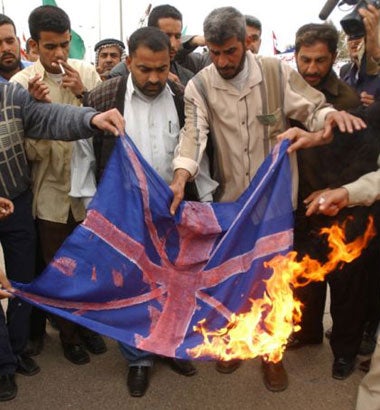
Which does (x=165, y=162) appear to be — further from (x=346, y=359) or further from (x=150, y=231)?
(x=346, y=359)

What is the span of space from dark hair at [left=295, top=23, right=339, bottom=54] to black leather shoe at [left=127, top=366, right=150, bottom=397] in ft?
7.89

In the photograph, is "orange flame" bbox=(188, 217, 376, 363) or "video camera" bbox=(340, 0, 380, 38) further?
"video camera" bbox=(340, 0, 380, 38)

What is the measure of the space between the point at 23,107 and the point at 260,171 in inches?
59.4

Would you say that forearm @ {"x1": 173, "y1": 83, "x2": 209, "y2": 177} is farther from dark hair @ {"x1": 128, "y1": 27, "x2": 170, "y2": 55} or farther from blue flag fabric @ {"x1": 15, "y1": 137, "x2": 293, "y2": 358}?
dark hair @ {"x1": 128, "y1": 27, "x2": 170, "y2": 55}

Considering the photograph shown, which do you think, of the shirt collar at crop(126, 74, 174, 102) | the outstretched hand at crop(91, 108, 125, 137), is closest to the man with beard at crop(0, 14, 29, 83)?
the shirt collar at crop(126, 74, 174, 102)

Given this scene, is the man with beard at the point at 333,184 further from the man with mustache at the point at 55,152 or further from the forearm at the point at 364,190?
the man with mustache at the point at 55,152

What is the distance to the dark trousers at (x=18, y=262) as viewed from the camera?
3.28 meters

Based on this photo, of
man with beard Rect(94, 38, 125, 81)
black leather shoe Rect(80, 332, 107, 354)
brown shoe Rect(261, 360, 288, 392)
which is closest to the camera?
brown shoe Rect(261, 360, 288, 392)

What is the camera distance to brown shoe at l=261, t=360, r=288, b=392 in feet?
10.8

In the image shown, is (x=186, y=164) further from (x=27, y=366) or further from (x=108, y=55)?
(x=108, y=55)

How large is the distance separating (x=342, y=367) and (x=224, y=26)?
2335 millimetres

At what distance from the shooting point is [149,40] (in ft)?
10.3

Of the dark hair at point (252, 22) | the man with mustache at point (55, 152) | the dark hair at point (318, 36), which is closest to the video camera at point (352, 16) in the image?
the dark hair at point (318, 36)

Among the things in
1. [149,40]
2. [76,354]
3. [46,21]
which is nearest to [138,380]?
[76,354]
